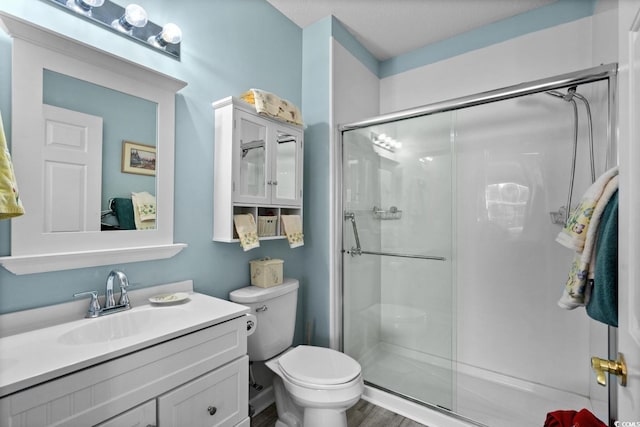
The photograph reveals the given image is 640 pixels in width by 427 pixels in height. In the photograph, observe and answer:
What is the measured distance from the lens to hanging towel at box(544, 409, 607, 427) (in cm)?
80

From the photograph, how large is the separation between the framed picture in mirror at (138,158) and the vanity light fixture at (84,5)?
509 millimetres

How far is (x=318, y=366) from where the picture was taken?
1.62 meters

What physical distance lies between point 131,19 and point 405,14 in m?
1.71

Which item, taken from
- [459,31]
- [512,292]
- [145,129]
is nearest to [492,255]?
[512,292]

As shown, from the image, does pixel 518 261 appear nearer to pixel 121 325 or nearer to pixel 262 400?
pixel 262 400

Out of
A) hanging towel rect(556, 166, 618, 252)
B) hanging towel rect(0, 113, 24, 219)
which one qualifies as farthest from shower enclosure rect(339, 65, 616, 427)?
hanging towel rect(0, 113, 24, 219)

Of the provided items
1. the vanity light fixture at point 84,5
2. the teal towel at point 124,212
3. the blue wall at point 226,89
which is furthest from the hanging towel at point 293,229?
the vanity light fixture at point 84,5

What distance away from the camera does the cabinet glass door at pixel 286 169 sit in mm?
1890

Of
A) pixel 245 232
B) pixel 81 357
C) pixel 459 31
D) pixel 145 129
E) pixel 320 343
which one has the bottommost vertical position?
pixel 320 343

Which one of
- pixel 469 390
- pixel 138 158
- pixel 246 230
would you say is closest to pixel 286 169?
pixel 246 230

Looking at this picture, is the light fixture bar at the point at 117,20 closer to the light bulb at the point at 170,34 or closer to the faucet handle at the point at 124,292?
the light bulb at the point at 170,34

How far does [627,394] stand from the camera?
0.59 m

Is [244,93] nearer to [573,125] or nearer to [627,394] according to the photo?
[627,394]

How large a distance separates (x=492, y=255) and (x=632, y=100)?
72.9 inches
